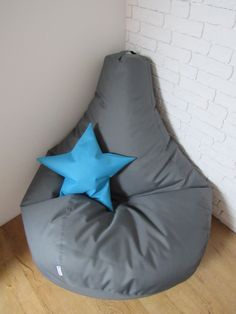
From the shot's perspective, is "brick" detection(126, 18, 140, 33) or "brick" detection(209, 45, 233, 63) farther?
"brick" detection(126, 18, 140, 33)

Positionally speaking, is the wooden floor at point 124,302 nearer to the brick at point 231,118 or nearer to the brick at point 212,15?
the brick at point 231,118

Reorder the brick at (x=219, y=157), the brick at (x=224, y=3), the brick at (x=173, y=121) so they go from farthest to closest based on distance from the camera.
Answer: the brick at (x=173, y=121) → the brick at (x=219, y=157) → the brick at (x=224, y=3)

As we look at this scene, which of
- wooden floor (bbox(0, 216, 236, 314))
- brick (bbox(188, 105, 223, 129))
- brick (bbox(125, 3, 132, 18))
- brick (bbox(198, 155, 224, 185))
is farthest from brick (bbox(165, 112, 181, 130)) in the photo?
wooden floor (bbox(0, 216, 236, 314))

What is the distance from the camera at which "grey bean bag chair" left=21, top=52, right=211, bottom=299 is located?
104 cm

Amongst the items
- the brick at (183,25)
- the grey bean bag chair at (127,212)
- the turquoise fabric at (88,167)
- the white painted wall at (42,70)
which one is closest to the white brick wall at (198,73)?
the brick at (183,25)

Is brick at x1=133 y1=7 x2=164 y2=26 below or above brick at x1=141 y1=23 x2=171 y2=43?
above

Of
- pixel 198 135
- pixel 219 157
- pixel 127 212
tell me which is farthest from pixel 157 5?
pixel 127 212

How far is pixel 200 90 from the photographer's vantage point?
4.10 feet

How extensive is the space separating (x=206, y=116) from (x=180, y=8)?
0.50 meters

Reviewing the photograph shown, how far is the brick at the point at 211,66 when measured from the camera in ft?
3.64

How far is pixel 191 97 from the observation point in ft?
4.29

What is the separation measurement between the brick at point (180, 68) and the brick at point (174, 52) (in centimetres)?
2

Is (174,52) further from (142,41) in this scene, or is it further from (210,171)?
(210,171)

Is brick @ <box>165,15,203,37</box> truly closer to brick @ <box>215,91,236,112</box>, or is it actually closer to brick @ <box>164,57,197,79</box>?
brick @ <box>164,57,197,79</box>
